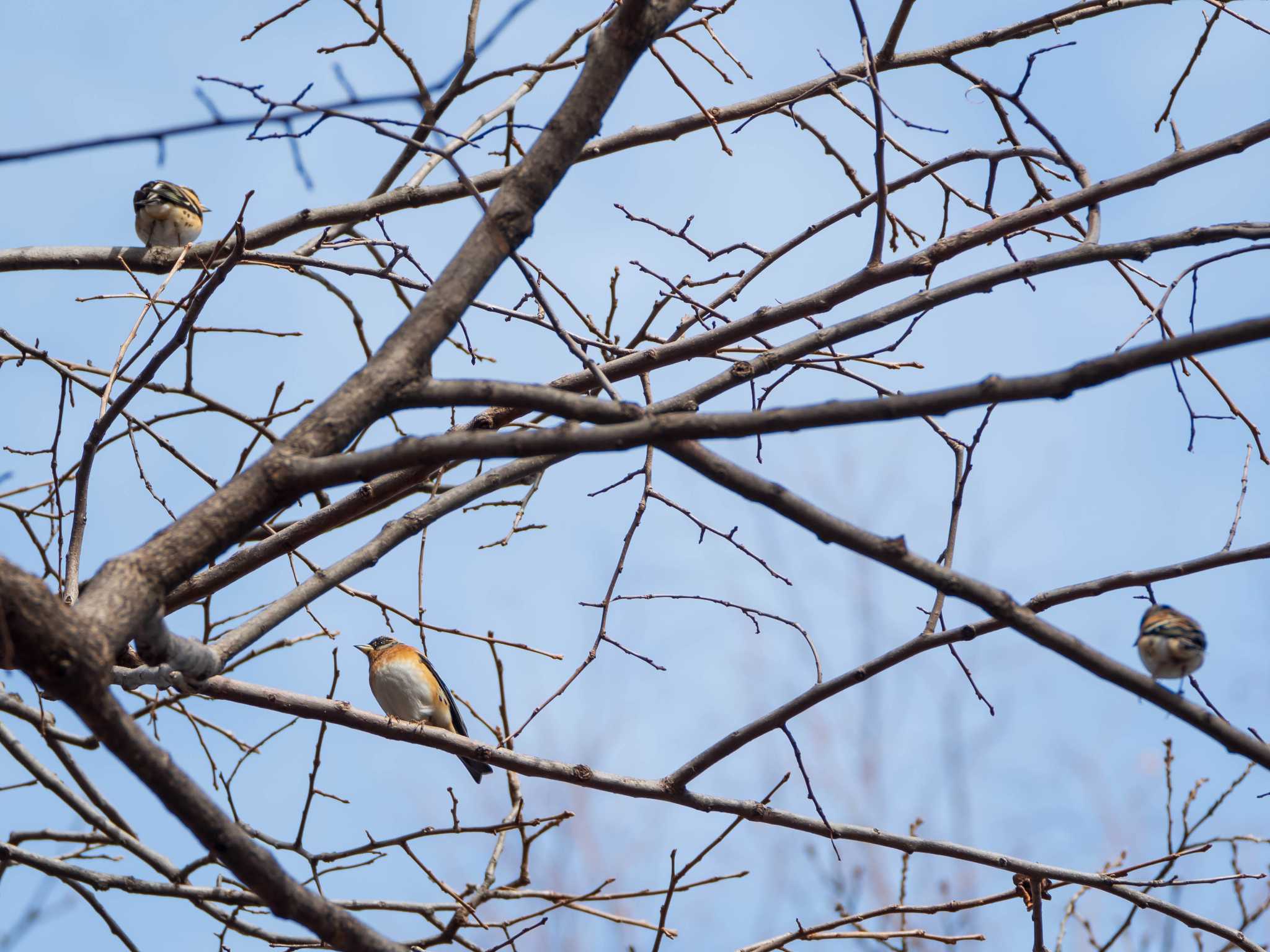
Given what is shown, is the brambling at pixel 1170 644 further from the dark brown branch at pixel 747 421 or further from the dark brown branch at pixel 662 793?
the dark brown branch at pixel 747 421

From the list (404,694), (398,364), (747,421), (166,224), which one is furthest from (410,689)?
(747,421)

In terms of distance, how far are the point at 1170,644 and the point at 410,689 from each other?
3.77m

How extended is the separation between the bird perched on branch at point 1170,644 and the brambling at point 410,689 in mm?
3449

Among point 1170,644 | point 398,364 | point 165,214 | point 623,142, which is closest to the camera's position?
point 398,364

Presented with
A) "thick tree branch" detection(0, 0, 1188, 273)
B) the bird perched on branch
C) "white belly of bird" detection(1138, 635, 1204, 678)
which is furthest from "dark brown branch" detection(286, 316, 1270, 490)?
"thick tree branch" detection(0, 0, 1188, 273)

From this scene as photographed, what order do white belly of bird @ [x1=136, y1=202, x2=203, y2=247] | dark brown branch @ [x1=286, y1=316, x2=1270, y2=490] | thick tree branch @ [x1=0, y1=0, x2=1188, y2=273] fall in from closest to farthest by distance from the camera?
dark brown branch @ [x1=286, y1=316, x2=1270, y2=490] < thick tree branch @ [x1=0, y1=0, x2=1188, y2=273] < white belly of bird @ [x1=136, y1=202, x2=203, y2=247]

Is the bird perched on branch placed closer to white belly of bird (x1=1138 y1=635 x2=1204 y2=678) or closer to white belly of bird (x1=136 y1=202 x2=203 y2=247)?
white belly of bird (x1=1138 y1=635 x2=1204 y2=678)

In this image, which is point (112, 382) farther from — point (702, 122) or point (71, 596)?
point (702, 122)

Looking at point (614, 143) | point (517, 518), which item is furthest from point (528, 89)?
point (517, 518)

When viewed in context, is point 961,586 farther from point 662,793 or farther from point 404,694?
point 404,694

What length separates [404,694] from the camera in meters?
5.61

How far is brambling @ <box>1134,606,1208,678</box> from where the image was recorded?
2.85 m

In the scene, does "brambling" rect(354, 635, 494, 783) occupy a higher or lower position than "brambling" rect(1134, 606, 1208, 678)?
higher

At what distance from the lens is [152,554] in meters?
1.77
